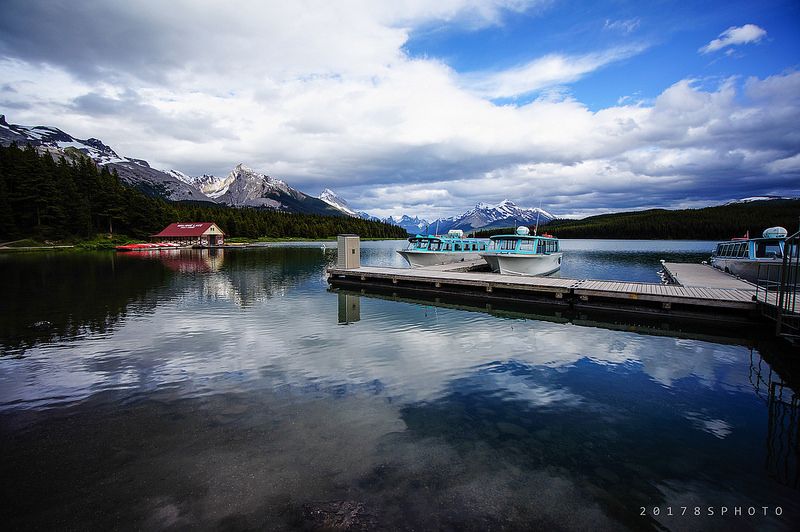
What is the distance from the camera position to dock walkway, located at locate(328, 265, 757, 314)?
64.9 feet

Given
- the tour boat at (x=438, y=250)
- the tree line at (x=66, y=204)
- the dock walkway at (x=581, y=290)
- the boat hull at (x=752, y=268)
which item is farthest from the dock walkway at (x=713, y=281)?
the tree line at (x=66, y=204)

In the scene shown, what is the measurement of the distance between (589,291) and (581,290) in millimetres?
431

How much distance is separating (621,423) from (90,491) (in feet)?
33.9

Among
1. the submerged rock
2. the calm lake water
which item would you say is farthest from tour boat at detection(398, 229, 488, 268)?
the submerged rock

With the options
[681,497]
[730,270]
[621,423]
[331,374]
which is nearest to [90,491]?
[331,374]

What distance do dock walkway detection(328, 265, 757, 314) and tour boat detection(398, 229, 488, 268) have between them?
9.85 meters

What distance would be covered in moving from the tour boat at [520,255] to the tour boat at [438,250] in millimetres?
8369

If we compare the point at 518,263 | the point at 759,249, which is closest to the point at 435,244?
the point at 518,263

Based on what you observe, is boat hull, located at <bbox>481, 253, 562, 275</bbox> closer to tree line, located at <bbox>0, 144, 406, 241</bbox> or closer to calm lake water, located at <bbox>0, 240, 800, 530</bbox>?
calm lake water, located at <bbox>0, 240, 800, 530</bbox>

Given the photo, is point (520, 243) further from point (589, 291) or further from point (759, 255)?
point (759, 255)

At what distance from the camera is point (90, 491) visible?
6203 millimetres

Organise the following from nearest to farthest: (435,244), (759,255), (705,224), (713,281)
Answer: (759,255) < (713,281) < (435,244) < (705,224)

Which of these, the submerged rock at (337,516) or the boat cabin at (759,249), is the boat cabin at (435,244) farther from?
the submerged rock at (337,516)

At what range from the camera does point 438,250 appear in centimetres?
4528
